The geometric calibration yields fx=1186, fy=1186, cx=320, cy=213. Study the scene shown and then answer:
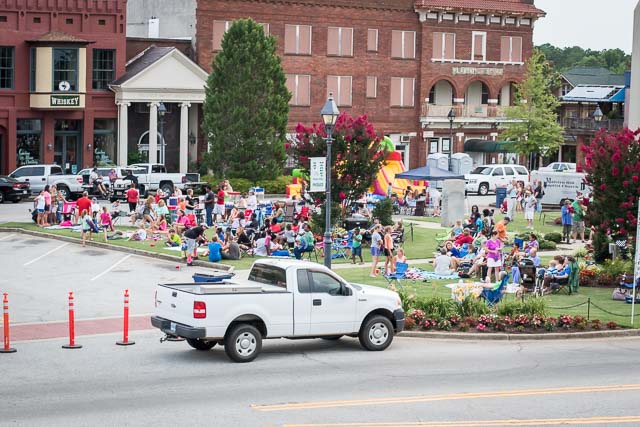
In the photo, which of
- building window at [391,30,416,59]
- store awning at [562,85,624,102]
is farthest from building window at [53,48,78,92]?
store awning at [562,85,624,102]

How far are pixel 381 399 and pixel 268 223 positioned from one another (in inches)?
804

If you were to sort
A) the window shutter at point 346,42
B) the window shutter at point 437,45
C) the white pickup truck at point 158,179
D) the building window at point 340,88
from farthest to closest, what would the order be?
the window shutter at point 437,45, the window shutter at point 346,42, the building window at point 340,88, the white pickup truck at point 158,179

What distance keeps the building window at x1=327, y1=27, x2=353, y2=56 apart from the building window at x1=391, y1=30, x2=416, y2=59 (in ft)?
9.91

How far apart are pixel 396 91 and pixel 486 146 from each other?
24.4 ft

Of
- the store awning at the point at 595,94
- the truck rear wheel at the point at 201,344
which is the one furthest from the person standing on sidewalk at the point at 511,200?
the store awning at the point at 595,94

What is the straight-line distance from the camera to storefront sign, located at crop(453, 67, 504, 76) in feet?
254

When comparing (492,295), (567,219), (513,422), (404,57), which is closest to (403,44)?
(404,57)

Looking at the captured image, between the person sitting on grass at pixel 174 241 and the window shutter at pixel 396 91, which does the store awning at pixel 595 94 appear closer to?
the window shutter at pixel 396 91

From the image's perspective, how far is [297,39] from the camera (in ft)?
236

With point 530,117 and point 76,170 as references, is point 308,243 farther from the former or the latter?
point 530,117

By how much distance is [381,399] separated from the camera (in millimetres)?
18109

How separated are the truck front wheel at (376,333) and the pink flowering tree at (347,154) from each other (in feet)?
56.9

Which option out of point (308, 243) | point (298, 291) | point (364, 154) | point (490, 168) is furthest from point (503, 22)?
point (298, 291)

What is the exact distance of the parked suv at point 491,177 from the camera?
63906mm
